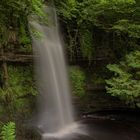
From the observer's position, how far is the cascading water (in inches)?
370

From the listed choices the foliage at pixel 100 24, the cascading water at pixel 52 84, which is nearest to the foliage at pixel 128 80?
the foliage at pixel 100 24

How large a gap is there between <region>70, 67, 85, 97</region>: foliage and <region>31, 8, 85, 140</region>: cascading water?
1.20 ft

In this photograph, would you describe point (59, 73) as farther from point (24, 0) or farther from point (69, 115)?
point (24, 0)

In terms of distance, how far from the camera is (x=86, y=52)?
11.1 meters

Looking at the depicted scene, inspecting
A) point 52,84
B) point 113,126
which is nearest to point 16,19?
point 52,84

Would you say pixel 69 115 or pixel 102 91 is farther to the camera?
pixel 102 91

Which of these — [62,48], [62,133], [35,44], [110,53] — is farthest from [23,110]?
[110,53]

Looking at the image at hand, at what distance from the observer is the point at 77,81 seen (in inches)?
428

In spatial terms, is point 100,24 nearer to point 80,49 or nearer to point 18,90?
point 80,49

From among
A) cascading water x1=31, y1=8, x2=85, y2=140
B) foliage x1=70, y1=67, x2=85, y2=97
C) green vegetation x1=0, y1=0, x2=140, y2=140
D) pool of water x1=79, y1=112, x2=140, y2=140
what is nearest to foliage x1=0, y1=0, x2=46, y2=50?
green vegetation x1=0, y1=0, x2=140, y2=140

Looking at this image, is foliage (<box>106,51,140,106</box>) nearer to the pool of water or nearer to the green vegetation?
the green vegetation

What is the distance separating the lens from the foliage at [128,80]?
27.7 ft

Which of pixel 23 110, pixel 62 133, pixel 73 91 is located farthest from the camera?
pixel 73 91

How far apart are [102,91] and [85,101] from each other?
758 mm
